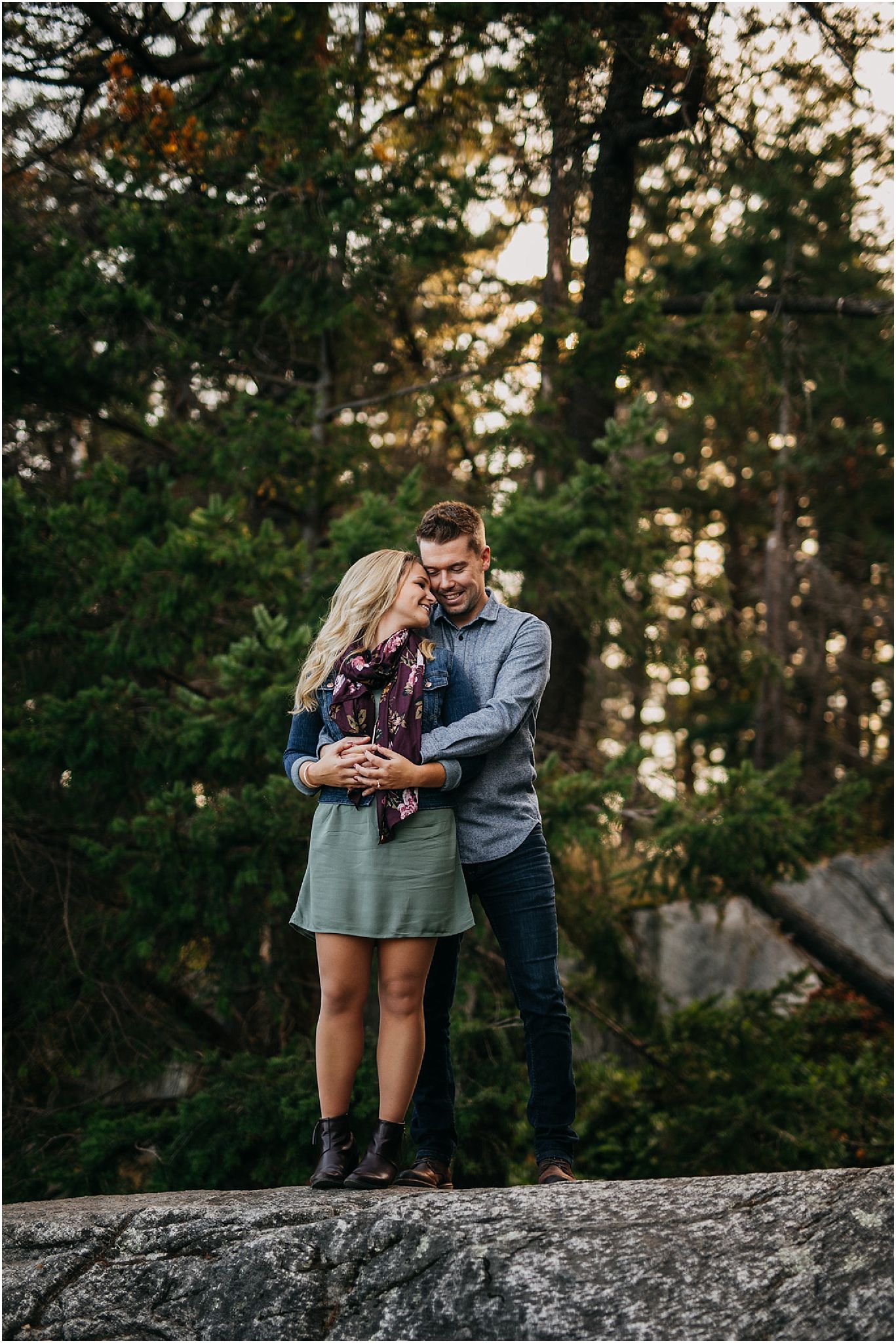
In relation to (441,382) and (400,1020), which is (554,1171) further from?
(441,382)

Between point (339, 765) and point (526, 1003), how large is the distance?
1.01 meters

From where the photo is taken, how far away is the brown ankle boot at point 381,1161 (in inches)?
125

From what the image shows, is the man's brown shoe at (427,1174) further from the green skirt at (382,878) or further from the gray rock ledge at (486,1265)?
the green skirt at (382,878)

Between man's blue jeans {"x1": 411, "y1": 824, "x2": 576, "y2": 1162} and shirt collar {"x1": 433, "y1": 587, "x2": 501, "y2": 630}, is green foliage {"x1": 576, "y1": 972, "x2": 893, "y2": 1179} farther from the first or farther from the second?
shirt collar {"x1": 433, "y1": 587, "x2": 501, "y2": 630}

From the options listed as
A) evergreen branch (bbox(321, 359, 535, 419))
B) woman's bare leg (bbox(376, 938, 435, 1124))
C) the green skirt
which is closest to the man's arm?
the green skirt

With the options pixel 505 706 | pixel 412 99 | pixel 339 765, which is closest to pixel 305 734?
pixel 339 765

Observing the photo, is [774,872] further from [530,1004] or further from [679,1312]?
[679,1312]

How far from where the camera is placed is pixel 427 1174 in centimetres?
333

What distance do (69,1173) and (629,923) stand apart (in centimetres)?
656

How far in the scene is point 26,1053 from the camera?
6.71m

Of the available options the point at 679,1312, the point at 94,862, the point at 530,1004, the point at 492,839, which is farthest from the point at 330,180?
the point at 679,1312

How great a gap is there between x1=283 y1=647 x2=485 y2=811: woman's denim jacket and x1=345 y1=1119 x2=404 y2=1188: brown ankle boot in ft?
3.13

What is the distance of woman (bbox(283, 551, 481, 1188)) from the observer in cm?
321

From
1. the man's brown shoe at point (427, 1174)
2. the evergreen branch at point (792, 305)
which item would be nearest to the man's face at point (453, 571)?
→ the man's brown shoe at point (427, 1174)
